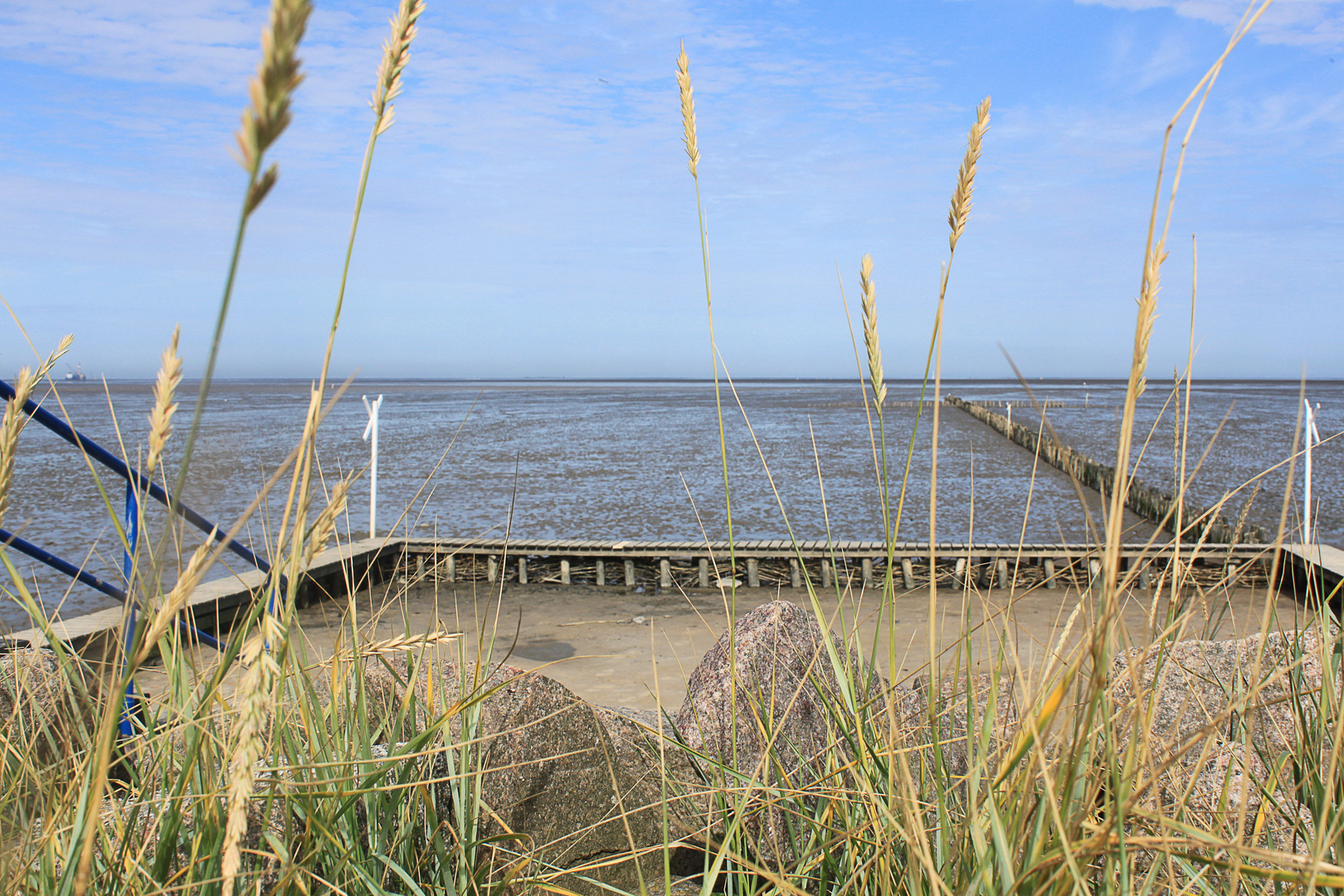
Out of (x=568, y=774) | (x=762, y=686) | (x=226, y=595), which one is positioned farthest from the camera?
(x=226, y=595)

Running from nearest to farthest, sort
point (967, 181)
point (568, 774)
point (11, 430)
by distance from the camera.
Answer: point (11, 430) < point (967, 181) < point (568, 774)

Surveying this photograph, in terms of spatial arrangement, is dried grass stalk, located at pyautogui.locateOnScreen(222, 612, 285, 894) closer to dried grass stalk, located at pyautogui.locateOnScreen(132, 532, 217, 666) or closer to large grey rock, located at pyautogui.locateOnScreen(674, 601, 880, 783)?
dried grass stalk, located at pyautogui.locateOnScreen(132, 532, 217, 666)

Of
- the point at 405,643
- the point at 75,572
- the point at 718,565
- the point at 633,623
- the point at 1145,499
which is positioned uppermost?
the point at 405,643

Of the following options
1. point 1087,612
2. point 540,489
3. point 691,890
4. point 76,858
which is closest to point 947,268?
point 1087,612

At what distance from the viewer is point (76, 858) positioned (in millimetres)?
995

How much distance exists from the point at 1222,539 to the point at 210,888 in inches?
600

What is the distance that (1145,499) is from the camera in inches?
672

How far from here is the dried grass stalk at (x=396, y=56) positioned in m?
0.71

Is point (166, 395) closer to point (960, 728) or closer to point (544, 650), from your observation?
point (960, 728)

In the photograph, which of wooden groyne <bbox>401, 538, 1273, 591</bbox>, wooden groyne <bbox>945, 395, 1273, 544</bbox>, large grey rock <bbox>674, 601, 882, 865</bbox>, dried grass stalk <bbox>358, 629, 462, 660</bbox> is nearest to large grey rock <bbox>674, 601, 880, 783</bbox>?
large grey rock <bbox>674, 601, 882, 865</bbox>

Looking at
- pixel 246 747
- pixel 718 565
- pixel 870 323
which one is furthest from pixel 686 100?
pixel 718 565

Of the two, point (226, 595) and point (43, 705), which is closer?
point (43, 705)

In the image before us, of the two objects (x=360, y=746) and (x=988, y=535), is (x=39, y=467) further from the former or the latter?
(x=360, y=746)

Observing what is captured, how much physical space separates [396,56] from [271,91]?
33cm
